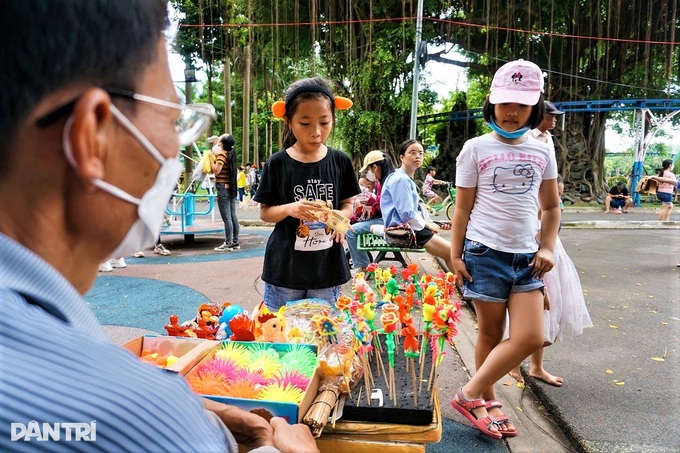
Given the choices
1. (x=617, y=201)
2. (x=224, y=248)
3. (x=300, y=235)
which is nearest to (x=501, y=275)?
(x=300, y=235)

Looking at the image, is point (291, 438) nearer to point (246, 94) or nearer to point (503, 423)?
point (503, 423)

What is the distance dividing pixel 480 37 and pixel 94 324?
55.2 ft

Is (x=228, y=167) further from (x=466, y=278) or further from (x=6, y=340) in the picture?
(x=6, y=340)

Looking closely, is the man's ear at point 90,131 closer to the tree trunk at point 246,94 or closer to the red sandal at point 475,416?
the red sandal at point 475,416

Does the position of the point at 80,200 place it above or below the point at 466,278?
above

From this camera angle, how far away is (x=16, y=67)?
55 cm

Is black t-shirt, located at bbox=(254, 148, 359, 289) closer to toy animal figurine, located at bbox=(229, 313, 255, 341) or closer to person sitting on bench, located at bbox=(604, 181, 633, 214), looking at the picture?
toy animal figurine, located at bbox=(229, 313, 255, 341)

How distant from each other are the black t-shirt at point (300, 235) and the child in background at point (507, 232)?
0.68 meters

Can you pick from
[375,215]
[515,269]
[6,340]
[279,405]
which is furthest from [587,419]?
[375,215]

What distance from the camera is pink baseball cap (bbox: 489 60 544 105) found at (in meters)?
2.18

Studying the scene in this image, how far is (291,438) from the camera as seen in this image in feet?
3.44

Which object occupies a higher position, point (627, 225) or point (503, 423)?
point (503, 423)

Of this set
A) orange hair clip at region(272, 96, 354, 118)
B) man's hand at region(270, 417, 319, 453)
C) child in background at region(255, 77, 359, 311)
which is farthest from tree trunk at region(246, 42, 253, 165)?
man's hand at region(270, 417, 319, 453)

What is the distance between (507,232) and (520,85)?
70 centimetres
